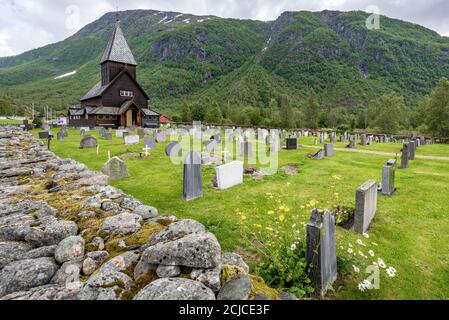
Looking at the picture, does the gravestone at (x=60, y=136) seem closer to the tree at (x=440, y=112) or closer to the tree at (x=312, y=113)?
the tree at (x=440, y=112)

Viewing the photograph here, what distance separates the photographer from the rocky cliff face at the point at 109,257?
2.78 meters

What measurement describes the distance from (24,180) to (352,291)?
8792 millimetres

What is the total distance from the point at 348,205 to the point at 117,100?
5081 cm

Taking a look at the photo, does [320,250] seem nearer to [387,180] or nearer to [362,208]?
[362,208]

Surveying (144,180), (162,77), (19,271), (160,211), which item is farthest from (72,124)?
(162,77)

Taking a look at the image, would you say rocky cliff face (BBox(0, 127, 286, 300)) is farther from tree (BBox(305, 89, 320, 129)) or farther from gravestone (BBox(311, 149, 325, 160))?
tree (BBox(305, 89, 320, 129))

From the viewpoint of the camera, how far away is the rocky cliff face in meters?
2.78

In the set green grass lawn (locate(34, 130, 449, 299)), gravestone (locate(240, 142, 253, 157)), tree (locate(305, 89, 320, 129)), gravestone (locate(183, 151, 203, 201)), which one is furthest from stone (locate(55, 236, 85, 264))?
tree (locate(305, 89, 320, 129))

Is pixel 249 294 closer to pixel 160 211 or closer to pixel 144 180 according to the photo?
pixel 160 211

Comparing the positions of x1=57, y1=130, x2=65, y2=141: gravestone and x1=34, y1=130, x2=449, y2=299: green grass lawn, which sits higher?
x1=57, y1=130, x2=65, y2=141: gravestone

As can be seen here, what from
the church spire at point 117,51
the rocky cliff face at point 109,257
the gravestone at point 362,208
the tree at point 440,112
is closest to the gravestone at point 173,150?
the rocky cliff face at point 109,257

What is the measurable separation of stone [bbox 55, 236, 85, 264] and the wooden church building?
4649 centimetres

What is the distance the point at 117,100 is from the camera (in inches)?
1984

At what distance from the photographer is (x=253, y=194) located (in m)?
8.71
